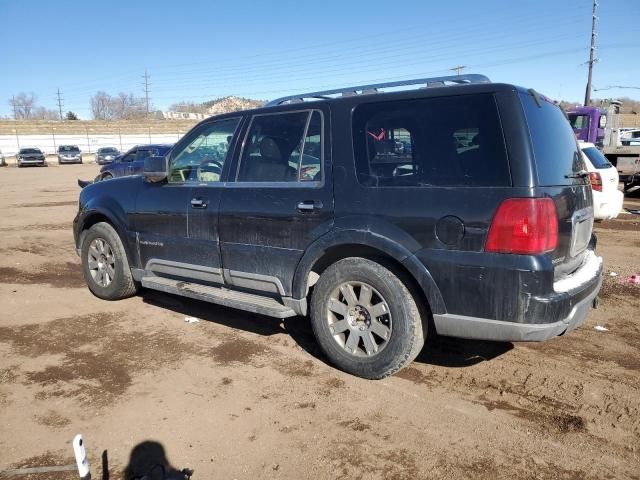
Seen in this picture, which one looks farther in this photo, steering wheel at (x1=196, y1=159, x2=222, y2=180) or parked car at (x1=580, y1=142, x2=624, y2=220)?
parked car at (x1=580, y1=142, x2=624, y2=220)

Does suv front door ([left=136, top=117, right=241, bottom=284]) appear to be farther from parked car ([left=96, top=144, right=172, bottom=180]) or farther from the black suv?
parked car ([left=96, top=144, right=172, bottom=180])

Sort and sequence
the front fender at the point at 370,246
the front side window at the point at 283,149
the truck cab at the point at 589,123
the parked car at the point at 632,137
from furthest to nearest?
the parked car at the point at 632,137 → the truck cab at the point at 589,123 → the front side window at the point at 283,149 → the front fender at the point at 370,246

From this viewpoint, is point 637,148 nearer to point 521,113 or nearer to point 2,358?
point 521,113

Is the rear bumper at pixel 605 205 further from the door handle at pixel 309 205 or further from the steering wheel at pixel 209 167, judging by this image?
the steering wheel at pixel 209 167

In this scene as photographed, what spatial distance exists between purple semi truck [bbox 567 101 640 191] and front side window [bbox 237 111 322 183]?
1274cm

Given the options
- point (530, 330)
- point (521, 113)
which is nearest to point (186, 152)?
point (521, 113)

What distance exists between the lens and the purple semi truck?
14.4m

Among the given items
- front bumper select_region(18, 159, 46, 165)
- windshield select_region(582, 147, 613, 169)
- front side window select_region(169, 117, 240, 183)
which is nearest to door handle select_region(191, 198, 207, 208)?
front side window select_region(169, 117, 240, 183)

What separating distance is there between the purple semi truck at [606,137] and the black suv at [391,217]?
40.9 ft

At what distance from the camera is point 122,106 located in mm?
100375

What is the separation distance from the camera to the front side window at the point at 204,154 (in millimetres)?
4480

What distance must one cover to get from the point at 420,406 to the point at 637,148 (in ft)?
47.9

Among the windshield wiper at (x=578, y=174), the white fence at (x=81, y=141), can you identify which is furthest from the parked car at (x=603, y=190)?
the white fence at (x=81, y=141)

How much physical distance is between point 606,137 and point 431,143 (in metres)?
16.2
